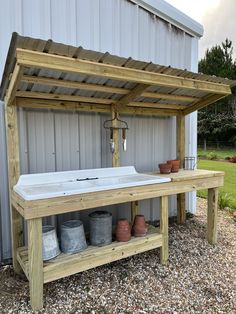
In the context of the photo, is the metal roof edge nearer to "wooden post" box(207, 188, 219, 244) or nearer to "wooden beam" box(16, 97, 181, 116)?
"wooden beam" box(16, 97, 181, 116)

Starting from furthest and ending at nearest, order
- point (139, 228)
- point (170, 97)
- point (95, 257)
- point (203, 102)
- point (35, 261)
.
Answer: point (203, 102), point (170, 97), point (139, 228), point (95, 257), point (35, 261)

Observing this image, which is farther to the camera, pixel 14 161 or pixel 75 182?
pixel 75 182

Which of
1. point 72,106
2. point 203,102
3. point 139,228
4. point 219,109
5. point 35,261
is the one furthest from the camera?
point 219,109

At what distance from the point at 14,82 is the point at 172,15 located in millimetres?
2716

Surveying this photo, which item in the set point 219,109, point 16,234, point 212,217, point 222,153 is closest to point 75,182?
point 16,234

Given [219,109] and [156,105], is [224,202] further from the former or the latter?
[219,109]

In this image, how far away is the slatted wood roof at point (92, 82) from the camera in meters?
1.73

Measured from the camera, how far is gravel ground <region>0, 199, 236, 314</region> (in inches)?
75.0

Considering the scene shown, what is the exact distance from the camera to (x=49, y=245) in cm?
207

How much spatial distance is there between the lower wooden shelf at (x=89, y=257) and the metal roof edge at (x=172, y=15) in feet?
9.86

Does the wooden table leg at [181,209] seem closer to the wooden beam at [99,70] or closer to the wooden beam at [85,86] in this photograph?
the wooden beam at [85,86]

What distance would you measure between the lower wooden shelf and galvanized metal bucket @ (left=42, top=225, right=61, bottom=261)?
5 cm

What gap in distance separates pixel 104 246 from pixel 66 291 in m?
0.50

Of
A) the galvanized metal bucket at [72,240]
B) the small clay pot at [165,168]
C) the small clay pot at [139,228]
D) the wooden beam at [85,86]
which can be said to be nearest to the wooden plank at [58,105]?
the wooden beam at [85,86]
